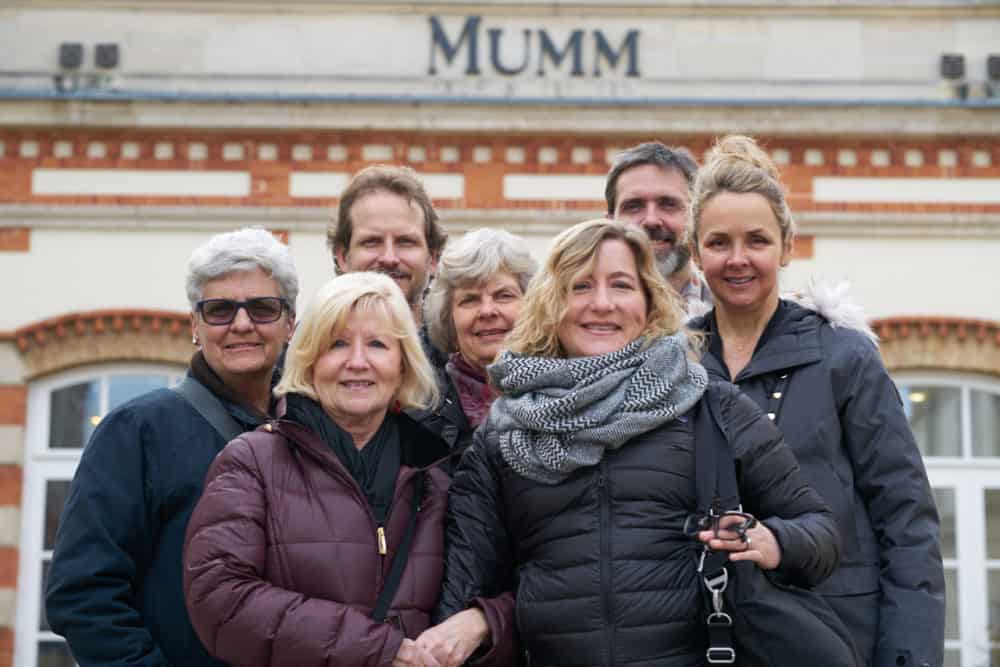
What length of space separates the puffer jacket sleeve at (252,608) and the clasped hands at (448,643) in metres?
0.04

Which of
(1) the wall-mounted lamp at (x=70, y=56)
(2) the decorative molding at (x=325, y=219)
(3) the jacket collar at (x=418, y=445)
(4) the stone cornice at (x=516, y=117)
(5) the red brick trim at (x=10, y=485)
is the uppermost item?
(1) the wall-mounted lamp at (x=70, y=56)

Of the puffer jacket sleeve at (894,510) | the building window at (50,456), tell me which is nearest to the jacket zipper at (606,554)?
the puffer jacket sleeve at (894,510)

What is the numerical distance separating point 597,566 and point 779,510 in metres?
0.41

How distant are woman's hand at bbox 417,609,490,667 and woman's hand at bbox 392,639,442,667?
12 millimetres

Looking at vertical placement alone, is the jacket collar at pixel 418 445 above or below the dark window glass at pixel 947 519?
above

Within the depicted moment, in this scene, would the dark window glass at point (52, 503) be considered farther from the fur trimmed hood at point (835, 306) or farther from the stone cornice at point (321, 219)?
the fur trimmed hood at point (835, 306)

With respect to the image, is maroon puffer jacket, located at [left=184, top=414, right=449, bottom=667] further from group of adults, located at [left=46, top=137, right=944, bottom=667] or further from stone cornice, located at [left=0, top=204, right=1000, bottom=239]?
stone cornice, located at [left=0, top=204, right=1000, bottom=239]

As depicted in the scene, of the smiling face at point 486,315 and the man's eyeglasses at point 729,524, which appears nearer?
the man's eyeglasses at point 729,524

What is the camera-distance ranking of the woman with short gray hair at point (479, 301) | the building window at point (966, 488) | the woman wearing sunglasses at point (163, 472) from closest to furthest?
the woman wearing sunglasses at point (163, 472) < the woman with short gray hair at point (479, 301) < the building window at point (966, 488)

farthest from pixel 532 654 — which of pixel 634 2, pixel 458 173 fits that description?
pixel 634 2

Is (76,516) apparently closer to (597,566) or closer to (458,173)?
(597,566)

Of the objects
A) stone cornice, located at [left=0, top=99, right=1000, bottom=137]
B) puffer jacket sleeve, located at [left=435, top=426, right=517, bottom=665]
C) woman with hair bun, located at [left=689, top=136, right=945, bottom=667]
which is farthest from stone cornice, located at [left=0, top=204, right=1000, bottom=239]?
puffer jacket sleeve, located at [left=435, top=426, right=517, bottom=665]

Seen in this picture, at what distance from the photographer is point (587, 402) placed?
2779mm

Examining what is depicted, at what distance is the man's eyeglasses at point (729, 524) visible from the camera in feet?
8.62
